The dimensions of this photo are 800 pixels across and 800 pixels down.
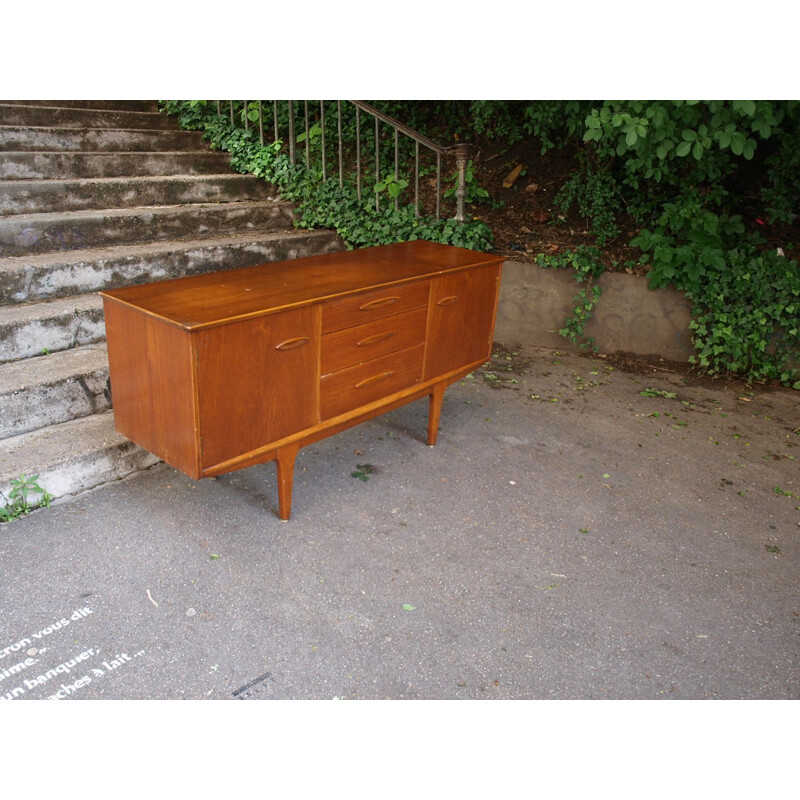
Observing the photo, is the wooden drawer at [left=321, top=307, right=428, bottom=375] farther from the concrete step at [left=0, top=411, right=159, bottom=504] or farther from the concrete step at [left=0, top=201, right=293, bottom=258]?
the concrete step at [left=0, top=201, right=293, bottom=258]

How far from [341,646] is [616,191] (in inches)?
181

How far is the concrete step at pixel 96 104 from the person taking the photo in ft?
19.1

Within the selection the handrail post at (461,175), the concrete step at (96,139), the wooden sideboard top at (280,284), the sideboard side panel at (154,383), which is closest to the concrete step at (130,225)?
the concrete step at (96,139)

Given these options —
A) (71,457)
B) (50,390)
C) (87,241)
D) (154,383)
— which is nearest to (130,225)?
(87,241)

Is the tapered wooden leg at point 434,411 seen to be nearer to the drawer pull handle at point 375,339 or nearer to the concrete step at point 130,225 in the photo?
the drawer pull handle at point 375,339

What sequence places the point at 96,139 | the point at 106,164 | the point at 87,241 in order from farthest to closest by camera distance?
the point at 96,139, the point at 106,164, the point at 87,241

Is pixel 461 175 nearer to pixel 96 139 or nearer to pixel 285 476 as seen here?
pixel 96 139

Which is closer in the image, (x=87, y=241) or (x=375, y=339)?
(x=375, y=339)

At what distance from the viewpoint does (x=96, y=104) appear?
6344 millimetres

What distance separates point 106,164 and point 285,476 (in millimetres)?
3638

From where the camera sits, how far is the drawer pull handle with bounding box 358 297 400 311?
3225 mm

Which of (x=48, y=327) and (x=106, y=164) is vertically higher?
(x=106, y=164)

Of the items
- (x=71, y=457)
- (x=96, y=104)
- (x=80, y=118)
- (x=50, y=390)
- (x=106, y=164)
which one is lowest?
(x=71, y=457)

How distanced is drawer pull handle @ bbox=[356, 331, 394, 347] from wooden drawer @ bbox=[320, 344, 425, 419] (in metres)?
0.10
